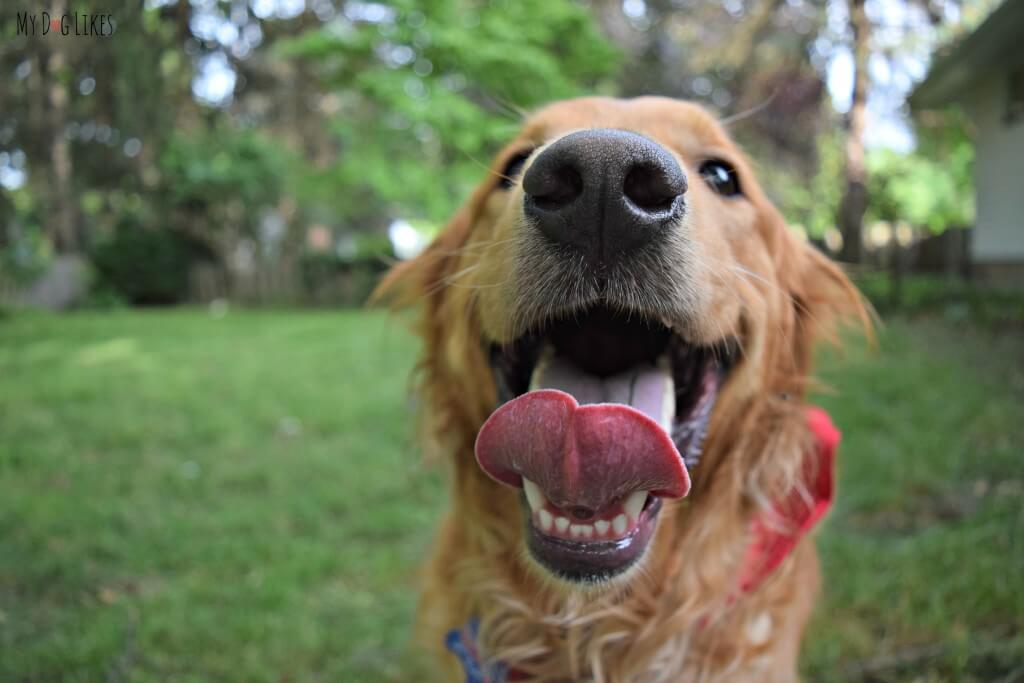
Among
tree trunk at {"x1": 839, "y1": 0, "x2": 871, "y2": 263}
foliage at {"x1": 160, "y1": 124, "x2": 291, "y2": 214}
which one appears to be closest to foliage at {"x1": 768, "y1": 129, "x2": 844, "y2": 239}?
tree trunk at {"x1": 839, "y1": 0, "x2": 871, "y2": 263}

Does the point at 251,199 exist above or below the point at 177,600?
below

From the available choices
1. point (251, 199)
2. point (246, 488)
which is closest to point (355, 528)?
point (246, 488)

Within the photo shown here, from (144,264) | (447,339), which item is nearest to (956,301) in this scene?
(447,339)

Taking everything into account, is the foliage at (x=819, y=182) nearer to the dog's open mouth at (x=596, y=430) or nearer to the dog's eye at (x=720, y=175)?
the dog's eye at (x=720, y=175)

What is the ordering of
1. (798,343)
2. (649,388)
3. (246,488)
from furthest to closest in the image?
(246,488), (798,343), (649,388)

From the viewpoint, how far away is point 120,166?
162 inches

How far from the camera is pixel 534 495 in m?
1.47

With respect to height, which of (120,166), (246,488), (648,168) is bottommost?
(246,488)

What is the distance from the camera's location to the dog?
1.30m

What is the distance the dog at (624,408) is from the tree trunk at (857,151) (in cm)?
921

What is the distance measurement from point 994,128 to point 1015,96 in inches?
23.4

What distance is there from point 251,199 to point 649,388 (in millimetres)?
15868

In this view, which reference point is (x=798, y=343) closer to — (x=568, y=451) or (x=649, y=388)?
(x=649, y=388)

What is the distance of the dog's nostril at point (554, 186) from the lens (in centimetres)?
126
